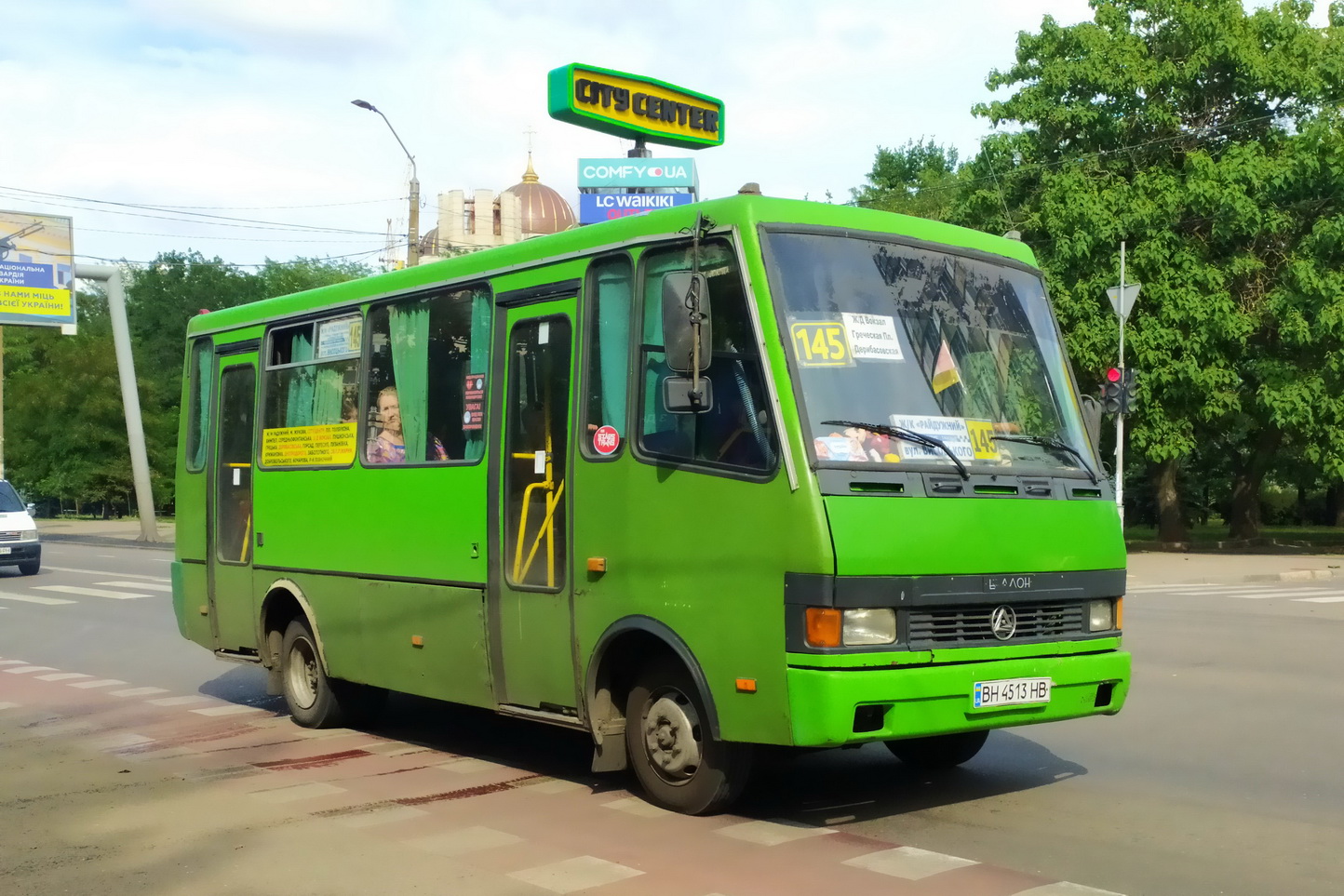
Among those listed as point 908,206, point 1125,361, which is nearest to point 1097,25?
point 1125,361

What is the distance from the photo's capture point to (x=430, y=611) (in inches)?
338

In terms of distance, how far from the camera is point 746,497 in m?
6.48

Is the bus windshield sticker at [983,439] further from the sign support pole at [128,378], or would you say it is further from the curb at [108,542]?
the sign support pole at [128,378]

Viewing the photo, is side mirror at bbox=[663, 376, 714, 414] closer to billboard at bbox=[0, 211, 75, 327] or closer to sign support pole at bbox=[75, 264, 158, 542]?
sign support pole at bbox=[75, 264, 158, 542]

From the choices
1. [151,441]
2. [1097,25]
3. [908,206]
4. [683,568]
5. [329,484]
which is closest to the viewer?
[683,568]

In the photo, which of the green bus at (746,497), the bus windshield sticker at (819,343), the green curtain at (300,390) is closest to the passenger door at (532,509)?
the green bus at (746,497)

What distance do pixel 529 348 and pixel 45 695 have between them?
21.3ft

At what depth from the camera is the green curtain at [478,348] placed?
822 centimetres

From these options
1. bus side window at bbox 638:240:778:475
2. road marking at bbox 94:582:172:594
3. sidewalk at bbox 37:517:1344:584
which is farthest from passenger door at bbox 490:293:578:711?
sidewalk at bbox 37:517:1344:584

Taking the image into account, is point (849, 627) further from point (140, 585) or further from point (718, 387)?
point (140, 585)

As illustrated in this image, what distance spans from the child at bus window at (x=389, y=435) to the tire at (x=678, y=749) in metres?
2.64

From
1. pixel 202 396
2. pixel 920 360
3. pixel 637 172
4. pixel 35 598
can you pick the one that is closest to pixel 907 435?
pixel 920 360

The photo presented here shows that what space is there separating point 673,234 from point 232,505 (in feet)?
17.5

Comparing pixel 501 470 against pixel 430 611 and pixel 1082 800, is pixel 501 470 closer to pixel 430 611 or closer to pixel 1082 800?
pixel 430 611
